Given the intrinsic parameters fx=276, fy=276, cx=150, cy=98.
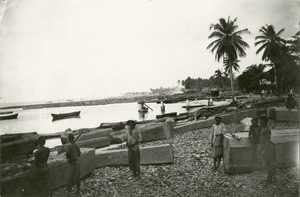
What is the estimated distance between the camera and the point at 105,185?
22.2 ft

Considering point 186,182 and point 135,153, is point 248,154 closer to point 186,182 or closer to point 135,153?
point 186,182

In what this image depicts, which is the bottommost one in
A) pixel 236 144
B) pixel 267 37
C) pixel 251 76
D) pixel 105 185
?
pixel 105 185

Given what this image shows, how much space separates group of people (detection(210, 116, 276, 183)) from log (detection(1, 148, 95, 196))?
3.47m

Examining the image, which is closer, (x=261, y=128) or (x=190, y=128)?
(x=261, y=128)

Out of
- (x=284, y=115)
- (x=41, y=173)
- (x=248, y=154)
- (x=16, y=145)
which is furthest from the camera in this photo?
(x=16, y=145)

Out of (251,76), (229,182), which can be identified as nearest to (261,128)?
(229,182)

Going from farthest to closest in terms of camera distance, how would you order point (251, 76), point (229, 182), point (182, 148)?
point (251, 76) < point (182, 148) < point (229, 182)

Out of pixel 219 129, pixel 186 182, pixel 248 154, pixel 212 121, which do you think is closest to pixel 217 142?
pixel 219 129

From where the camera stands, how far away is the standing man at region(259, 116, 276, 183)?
19.6 ft

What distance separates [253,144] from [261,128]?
18.1 inches

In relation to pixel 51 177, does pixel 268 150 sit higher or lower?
higher

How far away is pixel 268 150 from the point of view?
241 inches

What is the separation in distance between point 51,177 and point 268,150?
16.5ft

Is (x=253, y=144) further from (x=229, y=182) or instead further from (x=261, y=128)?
(x=229, y=182)
